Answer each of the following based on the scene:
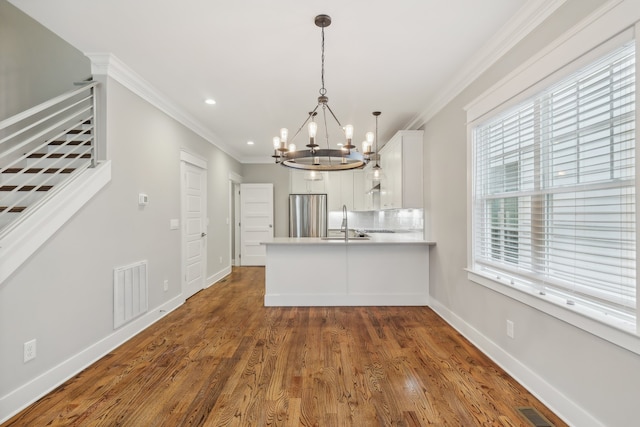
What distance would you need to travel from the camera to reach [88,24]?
7.54 ft

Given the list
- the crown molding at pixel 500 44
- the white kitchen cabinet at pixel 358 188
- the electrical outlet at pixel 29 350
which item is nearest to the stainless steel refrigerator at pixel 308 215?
the white kitchen cabinet at pixel 358 188

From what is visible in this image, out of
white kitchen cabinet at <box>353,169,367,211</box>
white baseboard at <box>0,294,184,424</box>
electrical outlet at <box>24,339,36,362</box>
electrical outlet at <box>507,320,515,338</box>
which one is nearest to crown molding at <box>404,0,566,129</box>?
electrical outlet at <box>507,320,515,338</box>

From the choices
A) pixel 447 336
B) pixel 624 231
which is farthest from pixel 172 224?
pixel 624 231

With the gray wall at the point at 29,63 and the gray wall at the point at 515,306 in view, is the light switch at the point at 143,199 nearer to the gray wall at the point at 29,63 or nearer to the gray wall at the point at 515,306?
the gray wall at the point at 29,63

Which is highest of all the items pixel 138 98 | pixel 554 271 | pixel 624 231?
pixel 138 98

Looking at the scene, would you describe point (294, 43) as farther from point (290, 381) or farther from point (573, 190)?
point (290, 381)

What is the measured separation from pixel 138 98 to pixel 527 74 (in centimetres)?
353

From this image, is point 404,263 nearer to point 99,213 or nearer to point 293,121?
point 293,121

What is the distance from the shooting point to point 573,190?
1812 mm

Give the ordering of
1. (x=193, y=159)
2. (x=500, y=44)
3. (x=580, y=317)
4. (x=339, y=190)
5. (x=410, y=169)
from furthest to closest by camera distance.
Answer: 1. (x=339, y=190)
2. (x=193, y=159)
3. (x=410, y=169)
4. (x=500, y=44)
5. (x=580, y=317)

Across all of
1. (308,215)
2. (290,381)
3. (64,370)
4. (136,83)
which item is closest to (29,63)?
(136,83)

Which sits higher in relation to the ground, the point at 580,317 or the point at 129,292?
the point at 580,317

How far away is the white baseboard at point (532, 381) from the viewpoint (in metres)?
1.74

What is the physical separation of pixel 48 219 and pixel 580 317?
11.2 ft
